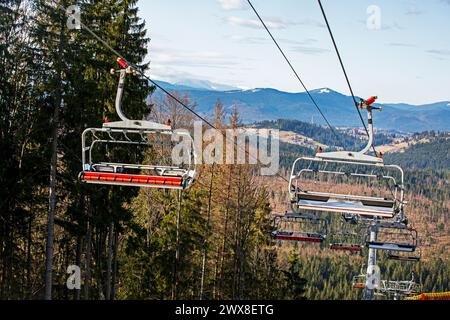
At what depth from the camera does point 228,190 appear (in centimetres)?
3394

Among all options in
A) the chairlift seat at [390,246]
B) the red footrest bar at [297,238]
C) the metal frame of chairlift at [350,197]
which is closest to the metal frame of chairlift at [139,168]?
the metal frame of chairlift at [350,197]

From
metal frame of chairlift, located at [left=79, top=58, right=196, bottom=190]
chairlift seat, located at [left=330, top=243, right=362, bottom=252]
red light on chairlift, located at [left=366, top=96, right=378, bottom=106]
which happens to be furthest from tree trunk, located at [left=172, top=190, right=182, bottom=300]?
red light on chairlift, located at [left=366, top=96, right=378, bottom=106]

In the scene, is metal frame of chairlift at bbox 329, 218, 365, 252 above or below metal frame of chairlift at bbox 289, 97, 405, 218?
below

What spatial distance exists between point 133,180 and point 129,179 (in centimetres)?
12

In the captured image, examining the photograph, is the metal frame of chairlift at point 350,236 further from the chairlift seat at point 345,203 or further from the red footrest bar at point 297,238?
the chairlift seat at point 345,203

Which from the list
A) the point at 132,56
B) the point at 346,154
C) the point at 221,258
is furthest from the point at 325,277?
the point at 346,154

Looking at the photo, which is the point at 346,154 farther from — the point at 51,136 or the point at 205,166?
the point at 205,166

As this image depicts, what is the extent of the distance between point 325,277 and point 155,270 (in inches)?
5244

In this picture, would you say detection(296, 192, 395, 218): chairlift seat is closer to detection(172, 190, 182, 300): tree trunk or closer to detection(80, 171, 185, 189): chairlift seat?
detection(80, 171, 185, 189): chairlift seat

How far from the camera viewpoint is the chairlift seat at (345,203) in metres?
11.0

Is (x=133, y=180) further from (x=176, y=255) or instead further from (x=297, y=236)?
(x=176, y=255)

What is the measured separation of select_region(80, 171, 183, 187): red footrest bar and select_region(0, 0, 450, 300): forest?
24.0 ft

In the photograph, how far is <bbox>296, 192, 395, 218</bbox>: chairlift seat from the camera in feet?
36.2

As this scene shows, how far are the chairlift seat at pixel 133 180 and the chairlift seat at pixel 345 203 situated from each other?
2.52 m
